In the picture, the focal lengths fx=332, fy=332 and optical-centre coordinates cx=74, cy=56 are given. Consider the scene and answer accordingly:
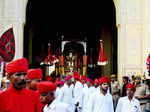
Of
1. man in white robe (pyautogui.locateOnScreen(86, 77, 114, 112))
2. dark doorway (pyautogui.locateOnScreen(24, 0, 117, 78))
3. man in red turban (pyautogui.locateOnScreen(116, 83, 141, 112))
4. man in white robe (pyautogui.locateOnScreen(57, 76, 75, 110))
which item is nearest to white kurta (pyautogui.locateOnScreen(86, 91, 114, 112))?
man in white robe (pyautogui.locateOnScreen(86, 77, 114, 112))

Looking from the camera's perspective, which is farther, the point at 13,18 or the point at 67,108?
the point at 13,18

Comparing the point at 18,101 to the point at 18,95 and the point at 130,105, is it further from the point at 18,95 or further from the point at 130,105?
the point at 130,105

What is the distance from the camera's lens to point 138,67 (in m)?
14.5

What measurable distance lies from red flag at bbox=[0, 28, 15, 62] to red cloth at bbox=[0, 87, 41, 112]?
388 cm

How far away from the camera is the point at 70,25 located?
3042 cm

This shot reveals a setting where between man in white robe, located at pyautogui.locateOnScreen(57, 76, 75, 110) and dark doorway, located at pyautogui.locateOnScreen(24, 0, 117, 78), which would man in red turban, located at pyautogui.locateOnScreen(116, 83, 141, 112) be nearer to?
man in white robe, located at pyautogui.locateOnScreen(57, 76, 75, 110)

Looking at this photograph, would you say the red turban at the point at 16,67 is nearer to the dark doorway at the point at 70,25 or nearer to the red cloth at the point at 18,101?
the red cloth at the point at 18,101

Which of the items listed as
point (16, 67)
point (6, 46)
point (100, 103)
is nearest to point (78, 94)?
point (100, 103)

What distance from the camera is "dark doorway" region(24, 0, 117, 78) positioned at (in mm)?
23188

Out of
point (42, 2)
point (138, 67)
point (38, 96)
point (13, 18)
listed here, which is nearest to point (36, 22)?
point (42, 2)

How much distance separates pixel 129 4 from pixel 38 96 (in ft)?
37.4

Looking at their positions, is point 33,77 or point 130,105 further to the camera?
point 130,105

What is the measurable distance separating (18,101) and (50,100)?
0.42m

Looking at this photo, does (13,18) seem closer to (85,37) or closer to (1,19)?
(1,19)
